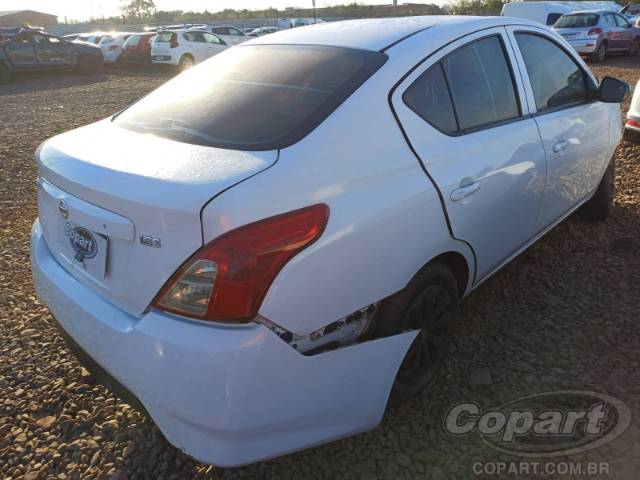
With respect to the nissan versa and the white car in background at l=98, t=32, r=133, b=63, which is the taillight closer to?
the nissan versa

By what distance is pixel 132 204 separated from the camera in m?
1.63

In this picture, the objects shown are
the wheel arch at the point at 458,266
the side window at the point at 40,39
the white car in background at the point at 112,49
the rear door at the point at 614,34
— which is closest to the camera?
the wheel arch at the point at 458,266

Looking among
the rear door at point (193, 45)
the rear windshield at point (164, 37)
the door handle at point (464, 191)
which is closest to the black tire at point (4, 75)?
the rear windshield at point (164, 37)

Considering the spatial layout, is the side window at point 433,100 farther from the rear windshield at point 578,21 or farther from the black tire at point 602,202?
the rear windshield at point 578,21

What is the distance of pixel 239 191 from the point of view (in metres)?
1.56

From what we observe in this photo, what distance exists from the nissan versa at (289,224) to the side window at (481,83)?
11mm

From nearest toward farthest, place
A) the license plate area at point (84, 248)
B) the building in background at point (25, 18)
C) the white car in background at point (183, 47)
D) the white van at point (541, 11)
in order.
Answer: the license plate area at point (84, 248)
the white car in background at point (183, 47)
the white van at point (541, 11)
the building in background at point (25, 18)

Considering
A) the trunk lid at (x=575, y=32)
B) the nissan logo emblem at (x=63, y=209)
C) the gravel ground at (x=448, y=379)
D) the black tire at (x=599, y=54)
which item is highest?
the nissan logo emblem at (x=63, y=209)

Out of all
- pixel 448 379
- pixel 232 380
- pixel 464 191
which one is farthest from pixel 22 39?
pixel 232 380

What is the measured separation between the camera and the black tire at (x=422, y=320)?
2025 millimetres

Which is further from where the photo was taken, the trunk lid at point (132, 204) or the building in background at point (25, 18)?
the building in background at point (25, 18)

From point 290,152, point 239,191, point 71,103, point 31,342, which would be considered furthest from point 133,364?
point 71,103

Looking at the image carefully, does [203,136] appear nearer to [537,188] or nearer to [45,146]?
[45,146]

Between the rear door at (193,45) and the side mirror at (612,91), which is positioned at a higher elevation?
the side mirror at (612,91)
